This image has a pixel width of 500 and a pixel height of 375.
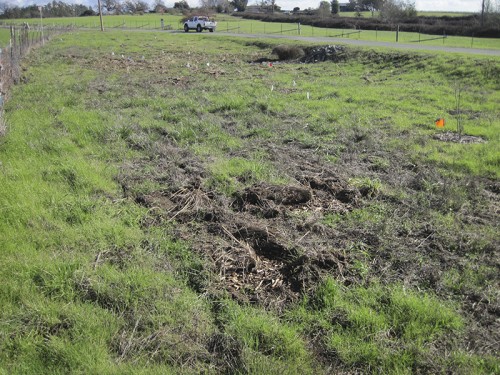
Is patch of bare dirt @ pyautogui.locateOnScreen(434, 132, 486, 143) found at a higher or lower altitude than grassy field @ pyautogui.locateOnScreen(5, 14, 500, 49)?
lower

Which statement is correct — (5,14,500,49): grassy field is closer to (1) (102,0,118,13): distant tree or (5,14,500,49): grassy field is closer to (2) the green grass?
(2) the green grass

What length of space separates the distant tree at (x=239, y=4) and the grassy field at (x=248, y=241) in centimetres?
10640

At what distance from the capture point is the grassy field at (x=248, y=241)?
127 inches

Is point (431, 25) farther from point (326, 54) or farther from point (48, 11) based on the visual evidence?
point (48, 11)

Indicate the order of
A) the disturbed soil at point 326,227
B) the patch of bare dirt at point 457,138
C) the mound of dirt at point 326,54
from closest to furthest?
the disturbed soil at point 326,227
the patch of bare dirt at point 457,138
the mound of dirt at point 326,54

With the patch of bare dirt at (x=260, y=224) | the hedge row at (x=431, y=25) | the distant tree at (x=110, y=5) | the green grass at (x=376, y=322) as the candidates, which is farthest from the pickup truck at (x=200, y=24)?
the distant tree at (x=110, y=5)

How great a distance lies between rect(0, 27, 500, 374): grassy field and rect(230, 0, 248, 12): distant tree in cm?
10640

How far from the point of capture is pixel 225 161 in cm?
706

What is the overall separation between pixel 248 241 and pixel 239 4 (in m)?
113

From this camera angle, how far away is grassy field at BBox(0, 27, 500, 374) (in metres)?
3.23

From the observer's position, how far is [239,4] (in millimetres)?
108000

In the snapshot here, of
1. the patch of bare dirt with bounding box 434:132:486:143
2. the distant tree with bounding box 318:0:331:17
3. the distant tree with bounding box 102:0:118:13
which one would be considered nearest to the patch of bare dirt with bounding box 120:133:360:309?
the patch of bare dirt with bounding box 434:132:486:143

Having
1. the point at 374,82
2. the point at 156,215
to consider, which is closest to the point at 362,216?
the point at 156,215

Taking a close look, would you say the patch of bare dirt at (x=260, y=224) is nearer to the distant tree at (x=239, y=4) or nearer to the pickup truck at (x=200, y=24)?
the pickup truck at (x=200, y=24)
